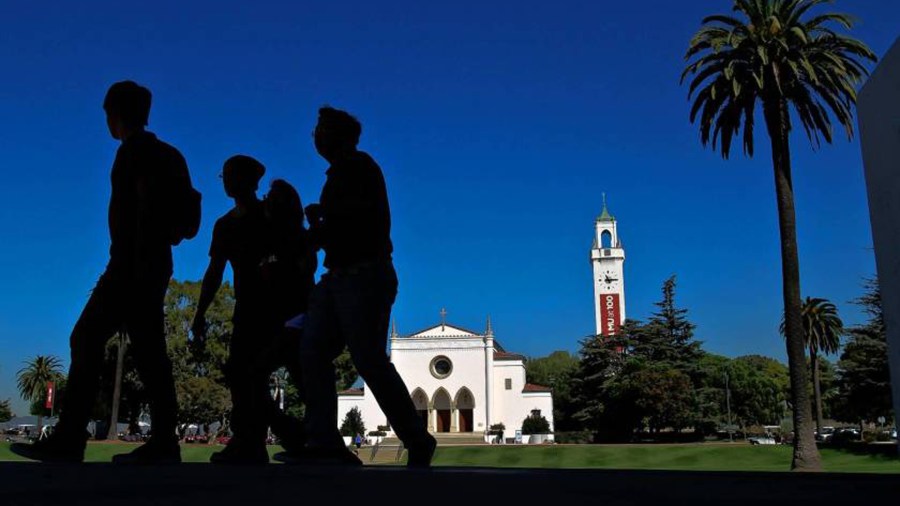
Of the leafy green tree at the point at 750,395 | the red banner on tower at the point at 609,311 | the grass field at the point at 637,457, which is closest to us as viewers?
the grass field at the point at 637,457

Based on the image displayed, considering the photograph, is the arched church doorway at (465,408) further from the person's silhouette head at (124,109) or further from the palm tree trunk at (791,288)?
the person's silhouette head at (124,109)

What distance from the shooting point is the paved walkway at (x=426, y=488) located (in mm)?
2516

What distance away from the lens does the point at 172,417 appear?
5.10 m

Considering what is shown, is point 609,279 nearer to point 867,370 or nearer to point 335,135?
point 867,370

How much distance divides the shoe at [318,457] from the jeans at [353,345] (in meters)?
0.06

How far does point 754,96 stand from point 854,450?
14.3 meters

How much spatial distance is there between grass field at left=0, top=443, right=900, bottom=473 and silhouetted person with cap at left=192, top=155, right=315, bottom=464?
727 inches

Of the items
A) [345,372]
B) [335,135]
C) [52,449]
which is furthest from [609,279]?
[52,449]

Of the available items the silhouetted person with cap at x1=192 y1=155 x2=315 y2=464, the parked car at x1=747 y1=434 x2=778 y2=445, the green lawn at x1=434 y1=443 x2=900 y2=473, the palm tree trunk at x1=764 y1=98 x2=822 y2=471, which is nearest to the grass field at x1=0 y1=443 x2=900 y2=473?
the green lawn at x1=434 y1=443 x2=900 y2=473

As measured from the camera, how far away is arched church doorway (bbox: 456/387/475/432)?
6794cm

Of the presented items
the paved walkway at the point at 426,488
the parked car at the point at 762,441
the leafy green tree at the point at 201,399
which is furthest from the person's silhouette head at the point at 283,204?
the parked car at the point at 762,441

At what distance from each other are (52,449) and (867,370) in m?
35.0

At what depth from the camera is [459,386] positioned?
2672 inches

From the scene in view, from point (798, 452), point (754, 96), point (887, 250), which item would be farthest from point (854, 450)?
point (887, 250)
